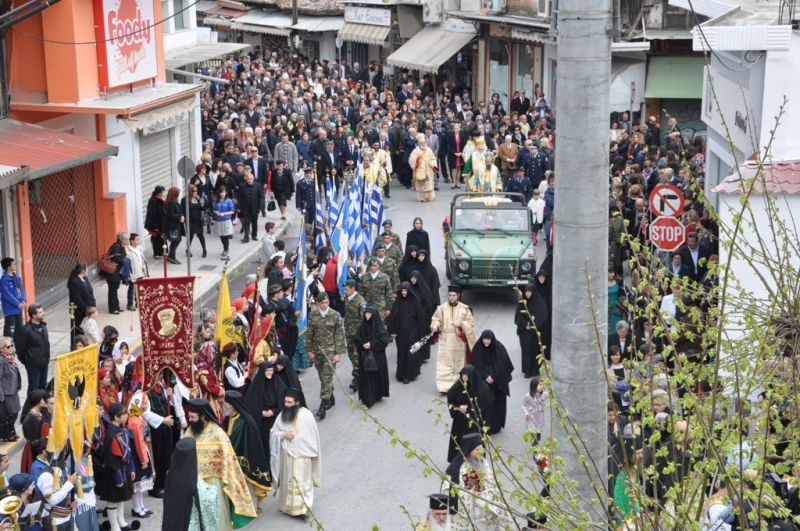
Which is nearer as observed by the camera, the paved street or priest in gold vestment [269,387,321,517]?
priest in gold vestment [269,387,321,517]

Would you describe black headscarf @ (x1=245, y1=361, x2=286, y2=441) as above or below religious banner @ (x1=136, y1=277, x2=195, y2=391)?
below

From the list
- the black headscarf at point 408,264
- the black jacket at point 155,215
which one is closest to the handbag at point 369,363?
the black headscarf at point 408,264

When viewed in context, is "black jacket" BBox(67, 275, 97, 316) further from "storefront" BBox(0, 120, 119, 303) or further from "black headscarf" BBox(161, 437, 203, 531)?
"black headscarf" BBox(161, 437, 203, 531)

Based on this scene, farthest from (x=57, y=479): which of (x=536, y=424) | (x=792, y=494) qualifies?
(x=792, y=494)

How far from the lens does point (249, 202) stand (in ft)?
87.7

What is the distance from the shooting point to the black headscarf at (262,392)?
599 inches

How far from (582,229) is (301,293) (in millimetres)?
10940

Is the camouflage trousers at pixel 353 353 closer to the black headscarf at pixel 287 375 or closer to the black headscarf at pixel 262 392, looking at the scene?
the black headscarf at pixel 287 375

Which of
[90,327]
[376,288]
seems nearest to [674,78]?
[376,288]

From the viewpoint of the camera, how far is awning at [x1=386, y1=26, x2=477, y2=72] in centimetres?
4584

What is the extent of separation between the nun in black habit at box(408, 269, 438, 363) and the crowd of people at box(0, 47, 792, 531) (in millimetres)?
50

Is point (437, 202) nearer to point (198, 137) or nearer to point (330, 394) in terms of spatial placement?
point (198, 137)

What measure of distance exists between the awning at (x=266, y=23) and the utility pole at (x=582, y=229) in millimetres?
50766

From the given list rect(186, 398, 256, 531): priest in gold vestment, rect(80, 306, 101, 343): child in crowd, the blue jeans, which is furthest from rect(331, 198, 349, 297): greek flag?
rect(186, 398, 256, 531): priest in gold vestment
